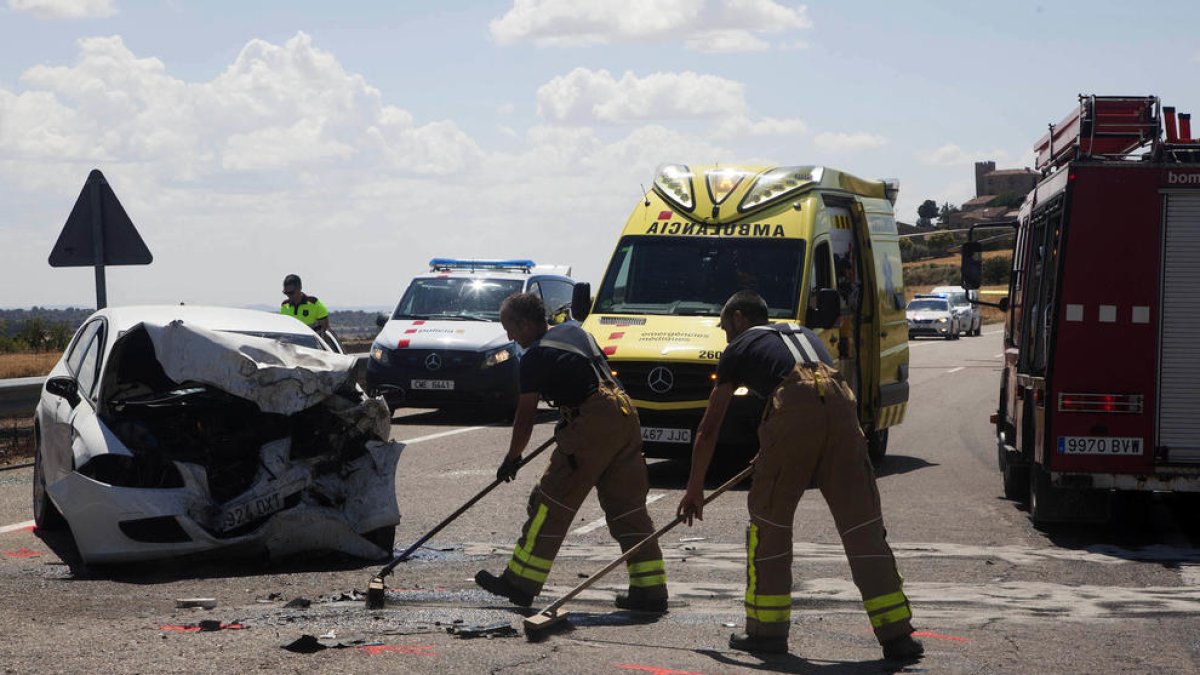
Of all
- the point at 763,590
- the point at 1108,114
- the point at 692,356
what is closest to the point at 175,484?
the point at 763,590

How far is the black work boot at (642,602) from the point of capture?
790 cm

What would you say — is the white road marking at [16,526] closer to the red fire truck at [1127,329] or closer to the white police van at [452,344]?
the red fire truck at [1127,329]

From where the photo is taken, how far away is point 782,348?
7152 millimetres

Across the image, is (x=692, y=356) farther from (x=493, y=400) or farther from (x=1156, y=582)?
(x=493, y=400)

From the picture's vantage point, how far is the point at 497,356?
1933cm

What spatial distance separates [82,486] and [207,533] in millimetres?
731

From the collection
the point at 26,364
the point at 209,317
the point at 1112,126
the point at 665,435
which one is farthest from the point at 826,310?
the point at 26,364

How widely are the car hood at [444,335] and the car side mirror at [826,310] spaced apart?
604 cm

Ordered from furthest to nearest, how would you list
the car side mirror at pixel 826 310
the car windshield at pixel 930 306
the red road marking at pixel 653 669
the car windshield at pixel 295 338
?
1. the car windshield at pixel 930 306
2. the car side mirror at pixel 826 310
3. the car windshield at pixel 295 338
4. the red road marking at pixel 653 669

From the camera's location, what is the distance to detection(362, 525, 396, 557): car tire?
951cm

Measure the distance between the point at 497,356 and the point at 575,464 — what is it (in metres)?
11.4

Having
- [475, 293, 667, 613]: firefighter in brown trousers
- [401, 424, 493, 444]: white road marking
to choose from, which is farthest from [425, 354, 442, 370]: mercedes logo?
[475, 293, 667, 613]: firefighter in brown trousers

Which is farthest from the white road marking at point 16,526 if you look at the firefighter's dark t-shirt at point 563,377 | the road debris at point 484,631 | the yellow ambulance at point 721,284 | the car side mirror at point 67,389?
the yellow ambulance at point 721,284

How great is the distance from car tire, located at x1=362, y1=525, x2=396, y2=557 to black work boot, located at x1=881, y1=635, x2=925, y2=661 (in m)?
3.63
